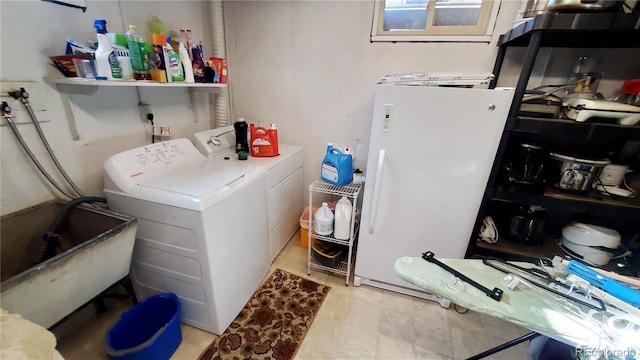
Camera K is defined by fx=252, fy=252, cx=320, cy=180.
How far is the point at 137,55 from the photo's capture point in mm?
1447

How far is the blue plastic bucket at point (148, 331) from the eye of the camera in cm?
118

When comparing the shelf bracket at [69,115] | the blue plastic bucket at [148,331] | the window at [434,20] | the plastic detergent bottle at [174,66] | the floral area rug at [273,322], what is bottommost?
the floral area rug at [273,322]

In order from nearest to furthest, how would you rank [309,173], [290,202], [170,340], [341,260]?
[170,340], [341,260], [290,202], [309,173]

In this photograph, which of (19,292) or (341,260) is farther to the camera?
(341,260)

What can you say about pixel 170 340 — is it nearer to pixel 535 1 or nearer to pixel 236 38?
pixel 236 38

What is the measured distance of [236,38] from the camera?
2.30 meters

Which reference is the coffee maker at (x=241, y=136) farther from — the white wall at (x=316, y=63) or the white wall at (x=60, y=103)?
the white wall at (x=60, y=103)

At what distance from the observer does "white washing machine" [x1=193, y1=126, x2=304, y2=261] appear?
190 centimetres

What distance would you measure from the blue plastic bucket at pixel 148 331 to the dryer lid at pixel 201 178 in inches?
25.0

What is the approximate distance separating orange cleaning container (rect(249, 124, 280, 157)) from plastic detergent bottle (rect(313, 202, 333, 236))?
62 cm

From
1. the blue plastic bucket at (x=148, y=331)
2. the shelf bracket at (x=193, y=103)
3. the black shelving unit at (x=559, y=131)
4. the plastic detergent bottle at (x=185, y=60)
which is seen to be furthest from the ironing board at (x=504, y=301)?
the shelf bracket at (x=193, y=103)

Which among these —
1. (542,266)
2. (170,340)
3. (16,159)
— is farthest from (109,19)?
(542,266)

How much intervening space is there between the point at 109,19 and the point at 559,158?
2.80m

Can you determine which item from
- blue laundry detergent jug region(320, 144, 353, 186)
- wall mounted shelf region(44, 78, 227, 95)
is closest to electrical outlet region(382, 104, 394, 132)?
blue laundry detergent jug region(320, 144, 353, 186)
